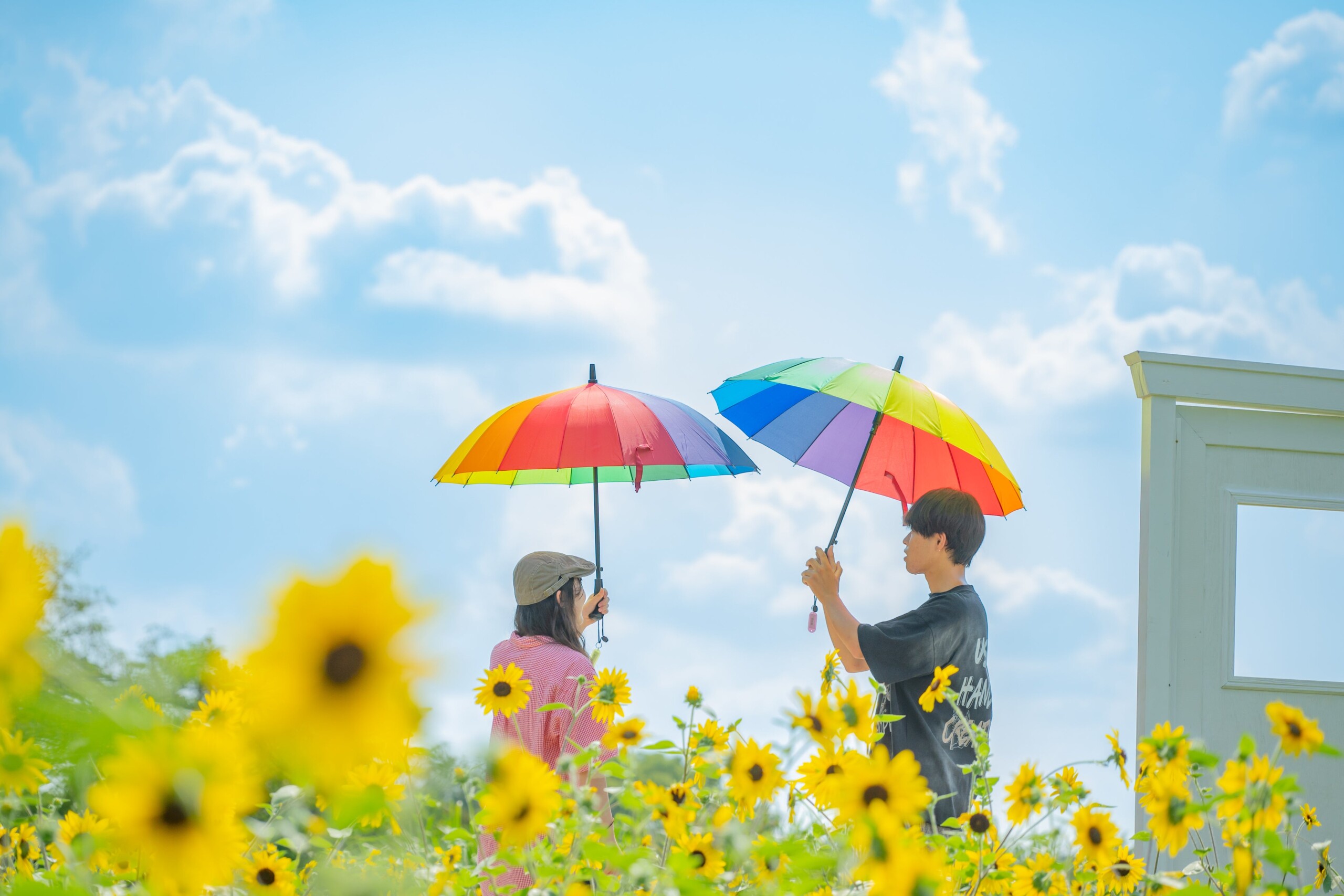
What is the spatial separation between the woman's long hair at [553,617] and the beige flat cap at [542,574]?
2cm

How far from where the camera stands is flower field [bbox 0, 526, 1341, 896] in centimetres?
66

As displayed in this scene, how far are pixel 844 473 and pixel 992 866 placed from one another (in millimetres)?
1909

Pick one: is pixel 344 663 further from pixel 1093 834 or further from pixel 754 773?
pixel 1093 834

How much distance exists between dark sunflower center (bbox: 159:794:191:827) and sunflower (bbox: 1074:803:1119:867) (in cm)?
136

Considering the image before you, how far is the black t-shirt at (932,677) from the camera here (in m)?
2.73

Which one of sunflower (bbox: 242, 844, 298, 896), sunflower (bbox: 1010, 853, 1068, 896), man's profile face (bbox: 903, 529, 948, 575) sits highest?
man's profile face (bbox: 903, 529, 948, 575)

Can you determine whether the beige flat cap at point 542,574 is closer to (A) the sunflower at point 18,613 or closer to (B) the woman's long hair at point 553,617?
(B) the woman's long hair at point 553,617

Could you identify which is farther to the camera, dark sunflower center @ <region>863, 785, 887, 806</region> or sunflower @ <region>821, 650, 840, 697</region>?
sunflower @ <region>821, 650, 840, 697</region>

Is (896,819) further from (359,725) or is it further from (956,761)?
(956,761)

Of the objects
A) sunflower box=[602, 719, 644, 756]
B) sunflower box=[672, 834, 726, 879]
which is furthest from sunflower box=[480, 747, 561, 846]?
sunflower box=[602, 719, 644, 756]

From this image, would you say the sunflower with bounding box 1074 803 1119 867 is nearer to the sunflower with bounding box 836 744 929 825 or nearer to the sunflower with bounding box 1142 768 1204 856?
the sunflower with bounding box 1142 768 1204 856

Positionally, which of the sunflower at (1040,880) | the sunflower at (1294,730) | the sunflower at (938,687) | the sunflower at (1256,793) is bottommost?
the sunflower at (1040,880)

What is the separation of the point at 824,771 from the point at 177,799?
1200 millimetres

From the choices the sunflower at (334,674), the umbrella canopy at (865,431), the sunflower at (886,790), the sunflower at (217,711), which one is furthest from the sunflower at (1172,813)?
the umbrella canopy at (865,431)
